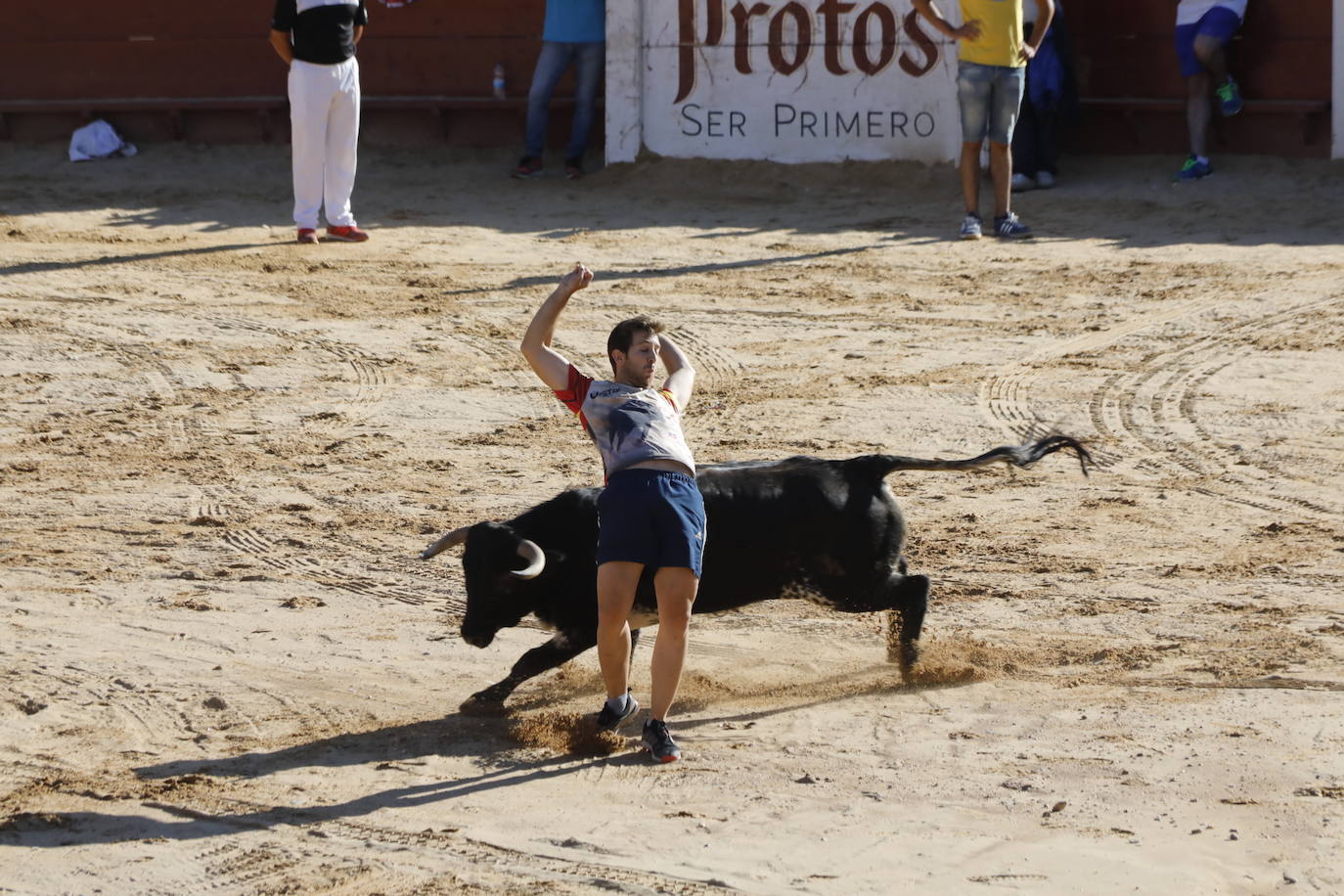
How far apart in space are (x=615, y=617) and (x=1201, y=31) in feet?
31.4

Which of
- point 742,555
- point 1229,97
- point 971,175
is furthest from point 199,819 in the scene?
point 1229,97

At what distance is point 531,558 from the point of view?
4676mm

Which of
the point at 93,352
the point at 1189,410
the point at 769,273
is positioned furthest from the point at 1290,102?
the point at 93,352

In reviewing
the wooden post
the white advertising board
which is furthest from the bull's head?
the wooden post

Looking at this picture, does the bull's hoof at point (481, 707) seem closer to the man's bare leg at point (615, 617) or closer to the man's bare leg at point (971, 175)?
the man's bare leg at point (615, 617)

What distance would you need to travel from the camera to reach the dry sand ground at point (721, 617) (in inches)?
158

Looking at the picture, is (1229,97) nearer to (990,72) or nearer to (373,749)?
(990,72)

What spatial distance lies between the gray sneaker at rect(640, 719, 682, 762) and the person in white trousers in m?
7.30

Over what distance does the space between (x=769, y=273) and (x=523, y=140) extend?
187 inches

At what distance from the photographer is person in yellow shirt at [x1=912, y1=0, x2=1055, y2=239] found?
10.9m

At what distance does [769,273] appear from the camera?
10469 millimetres

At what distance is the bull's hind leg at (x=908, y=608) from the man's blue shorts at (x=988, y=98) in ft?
20.9

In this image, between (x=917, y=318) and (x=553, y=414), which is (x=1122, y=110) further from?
(x=553, y=414)

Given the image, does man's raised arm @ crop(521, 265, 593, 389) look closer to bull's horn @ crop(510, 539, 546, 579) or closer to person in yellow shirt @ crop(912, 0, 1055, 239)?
bull's horn @ crop(510, 539, 546, 579)
